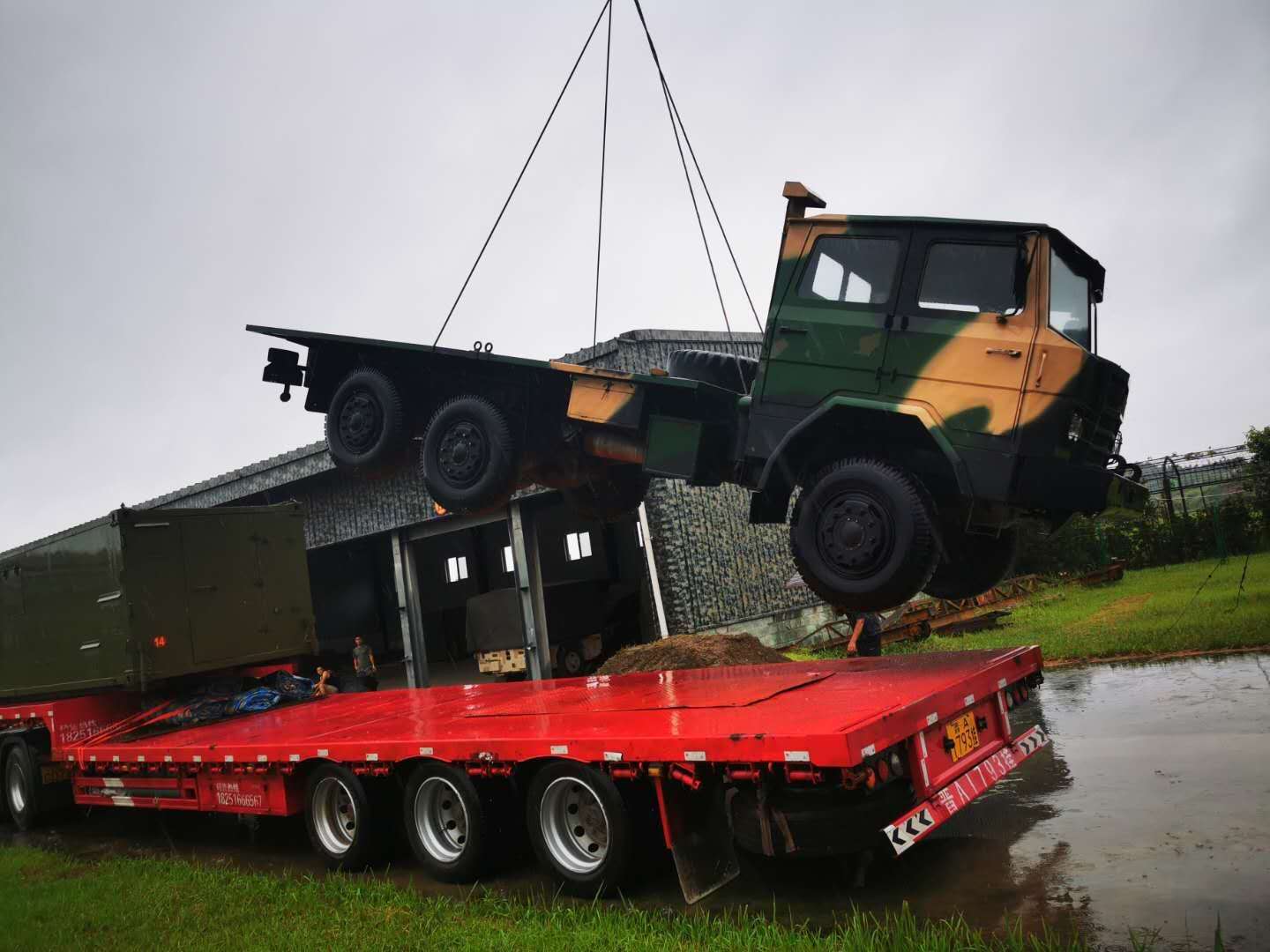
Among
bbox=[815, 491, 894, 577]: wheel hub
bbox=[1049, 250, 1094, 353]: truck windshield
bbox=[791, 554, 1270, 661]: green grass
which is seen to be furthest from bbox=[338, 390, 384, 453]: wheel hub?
bbox=[791, 554, 1270, 661]: green grass

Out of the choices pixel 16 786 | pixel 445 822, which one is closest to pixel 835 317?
pixel 445 822

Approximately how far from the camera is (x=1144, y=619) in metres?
14.8

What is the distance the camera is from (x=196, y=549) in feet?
32.7

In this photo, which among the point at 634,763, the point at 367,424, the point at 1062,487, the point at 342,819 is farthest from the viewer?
the point at 342,819

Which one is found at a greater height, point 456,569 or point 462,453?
point 462,453

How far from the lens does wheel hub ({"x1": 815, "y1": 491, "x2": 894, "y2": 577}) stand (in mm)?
4863

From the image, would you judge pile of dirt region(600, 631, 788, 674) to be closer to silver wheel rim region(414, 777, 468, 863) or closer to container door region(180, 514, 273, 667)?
container door region(180, 514, 273, 667)

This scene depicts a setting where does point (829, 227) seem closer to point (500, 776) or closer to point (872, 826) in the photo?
point (872, 826)

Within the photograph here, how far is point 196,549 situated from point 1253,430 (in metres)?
19.6

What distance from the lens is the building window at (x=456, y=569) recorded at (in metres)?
28.5

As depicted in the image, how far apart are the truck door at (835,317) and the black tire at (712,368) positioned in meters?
0.63

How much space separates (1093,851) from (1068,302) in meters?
2.94

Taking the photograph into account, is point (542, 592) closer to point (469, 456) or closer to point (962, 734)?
point (469, 456)

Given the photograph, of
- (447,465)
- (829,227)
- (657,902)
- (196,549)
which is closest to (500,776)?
(657,902)
